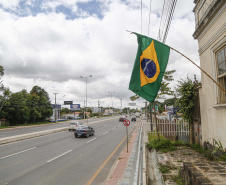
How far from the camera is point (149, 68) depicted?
19.4ft

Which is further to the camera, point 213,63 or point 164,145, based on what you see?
point 164,145

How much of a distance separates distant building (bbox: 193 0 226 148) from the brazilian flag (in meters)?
1.98

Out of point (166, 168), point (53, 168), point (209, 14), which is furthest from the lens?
point (53, 168)

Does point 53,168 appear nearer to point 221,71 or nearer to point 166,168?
point 166,168

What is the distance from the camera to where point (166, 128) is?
12.4 metres

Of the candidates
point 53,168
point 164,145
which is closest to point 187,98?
point 164,145

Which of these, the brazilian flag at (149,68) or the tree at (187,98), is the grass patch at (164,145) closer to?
the tree at (187,98)

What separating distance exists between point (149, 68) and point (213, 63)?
8.24 feet

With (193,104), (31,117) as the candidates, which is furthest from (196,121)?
(31,117)

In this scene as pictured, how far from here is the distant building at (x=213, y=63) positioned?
5.85 metres

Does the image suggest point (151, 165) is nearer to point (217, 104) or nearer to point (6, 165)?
point (217, 104)

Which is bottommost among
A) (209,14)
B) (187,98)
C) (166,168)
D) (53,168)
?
(53,168)

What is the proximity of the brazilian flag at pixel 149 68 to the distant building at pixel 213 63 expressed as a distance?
1977 mm

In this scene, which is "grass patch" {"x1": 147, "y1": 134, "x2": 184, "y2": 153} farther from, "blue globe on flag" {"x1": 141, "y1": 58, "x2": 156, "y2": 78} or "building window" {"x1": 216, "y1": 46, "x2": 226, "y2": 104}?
"blue globe on flag" {"x1": 141, "y1": 58, "x2": 156, "y2": 78}
